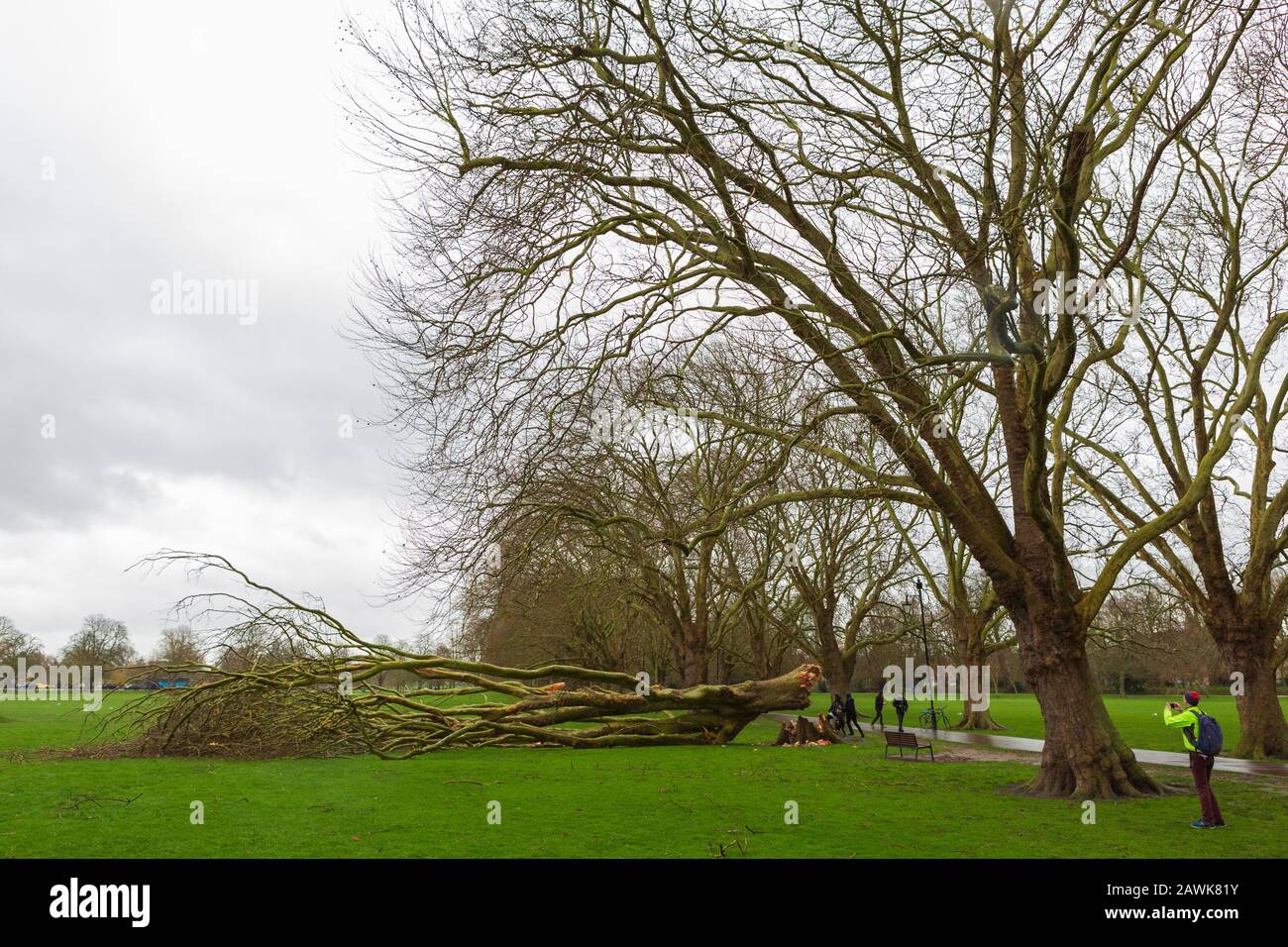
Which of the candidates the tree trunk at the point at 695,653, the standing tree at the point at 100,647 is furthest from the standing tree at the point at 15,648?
the tree trunk at the point at 695,653

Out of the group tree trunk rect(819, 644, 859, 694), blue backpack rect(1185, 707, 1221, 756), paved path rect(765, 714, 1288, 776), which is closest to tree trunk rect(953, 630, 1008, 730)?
paved path rect(765, 714, 1288, 776)

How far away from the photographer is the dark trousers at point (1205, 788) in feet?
40.2

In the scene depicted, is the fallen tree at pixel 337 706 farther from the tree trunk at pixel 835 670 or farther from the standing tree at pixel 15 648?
the standing tree at pixel 15 648

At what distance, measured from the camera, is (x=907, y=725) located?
1500 inches

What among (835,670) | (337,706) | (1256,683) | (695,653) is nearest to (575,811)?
(337,706)

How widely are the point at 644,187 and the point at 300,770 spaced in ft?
36.9

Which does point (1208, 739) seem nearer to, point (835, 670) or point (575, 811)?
point (575, 811)

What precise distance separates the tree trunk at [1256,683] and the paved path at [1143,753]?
2.35ft

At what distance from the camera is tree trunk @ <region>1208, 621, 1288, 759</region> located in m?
22.6

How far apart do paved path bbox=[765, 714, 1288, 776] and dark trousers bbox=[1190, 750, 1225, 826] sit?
27.8 feet

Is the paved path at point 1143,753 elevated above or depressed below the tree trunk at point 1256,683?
below

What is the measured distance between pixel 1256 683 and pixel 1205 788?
1278cm

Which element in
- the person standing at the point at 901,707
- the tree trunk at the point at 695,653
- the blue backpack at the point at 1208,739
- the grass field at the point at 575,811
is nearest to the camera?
the grass field at the point at 575,811
